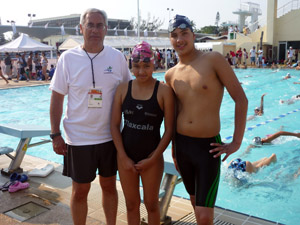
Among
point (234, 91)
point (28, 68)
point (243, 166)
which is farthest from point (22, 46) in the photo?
point (234, 91)

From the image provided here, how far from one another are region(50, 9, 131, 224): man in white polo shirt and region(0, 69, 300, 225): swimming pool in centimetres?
92

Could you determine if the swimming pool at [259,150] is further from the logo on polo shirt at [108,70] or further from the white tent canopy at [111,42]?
the white tent canopy at [111,42]

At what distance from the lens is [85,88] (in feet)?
8.23

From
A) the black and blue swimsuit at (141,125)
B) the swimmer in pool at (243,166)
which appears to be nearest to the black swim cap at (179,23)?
the black and blue swimsuit at (141,125)

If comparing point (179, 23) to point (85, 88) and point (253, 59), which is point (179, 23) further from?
point (253, 59)

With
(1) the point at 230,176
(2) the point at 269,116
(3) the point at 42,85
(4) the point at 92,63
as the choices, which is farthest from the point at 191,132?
(3) the point at 42,85

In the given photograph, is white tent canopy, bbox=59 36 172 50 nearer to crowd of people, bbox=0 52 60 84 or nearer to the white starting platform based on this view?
crowd of people, bbox=0 52 60 84

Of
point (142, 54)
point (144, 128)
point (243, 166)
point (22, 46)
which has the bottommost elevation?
point (243, 166)

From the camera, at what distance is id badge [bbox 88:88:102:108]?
252 cm

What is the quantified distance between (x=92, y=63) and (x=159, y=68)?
24330mm

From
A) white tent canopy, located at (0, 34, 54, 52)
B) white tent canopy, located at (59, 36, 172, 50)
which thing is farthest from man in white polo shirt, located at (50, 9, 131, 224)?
white tent canopy, located at (59, 36, 172, 50)

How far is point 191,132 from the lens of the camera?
7.80 feet

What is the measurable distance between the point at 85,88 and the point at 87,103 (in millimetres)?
121

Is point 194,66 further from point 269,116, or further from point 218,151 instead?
point 269,116
